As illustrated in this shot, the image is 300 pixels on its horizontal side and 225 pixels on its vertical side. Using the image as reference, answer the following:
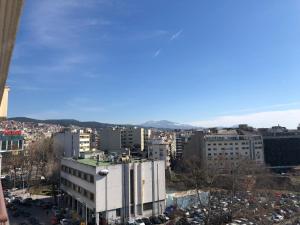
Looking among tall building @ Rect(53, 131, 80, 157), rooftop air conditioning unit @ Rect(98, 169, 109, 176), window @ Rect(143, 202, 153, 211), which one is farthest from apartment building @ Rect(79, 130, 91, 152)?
rooftop air conditioning unit @ Rect(98, 169, 109, 176)

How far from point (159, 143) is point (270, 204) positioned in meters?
32.5

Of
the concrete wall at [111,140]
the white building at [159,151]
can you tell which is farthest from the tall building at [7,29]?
the concrete wall at [111,140]

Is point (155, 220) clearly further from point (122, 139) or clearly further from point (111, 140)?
point (122, 139)

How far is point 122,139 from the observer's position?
290 ft

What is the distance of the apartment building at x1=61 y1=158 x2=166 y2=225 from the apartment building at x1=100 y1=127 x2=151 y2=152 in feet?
155

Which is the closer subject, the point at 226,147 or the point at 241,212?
the point at 241,212

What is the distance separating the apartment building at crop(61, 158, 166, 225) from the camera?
30.4 metres

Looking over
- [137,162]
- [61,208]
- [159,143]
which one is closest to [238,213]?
[137,162]

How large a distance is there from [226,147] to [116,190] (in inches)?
1731

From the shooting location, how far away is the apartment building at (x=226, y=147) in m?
70.0

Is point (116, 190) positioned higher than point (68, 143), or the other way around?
point (68, 143)

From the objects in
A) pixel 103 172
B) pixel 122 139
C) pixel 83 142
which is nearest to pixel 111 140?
pixel 122 139

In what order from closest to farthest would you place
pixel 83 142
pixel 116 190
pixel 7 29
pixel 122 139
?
pixel 7 29 → pixel 116 190 → pixel 83 142 → pixel 122 139

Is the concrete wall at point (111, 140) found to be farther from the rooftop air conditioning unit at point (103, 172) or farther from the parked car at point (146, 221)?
the rooftop air conditioning unit at point (103, 172)
